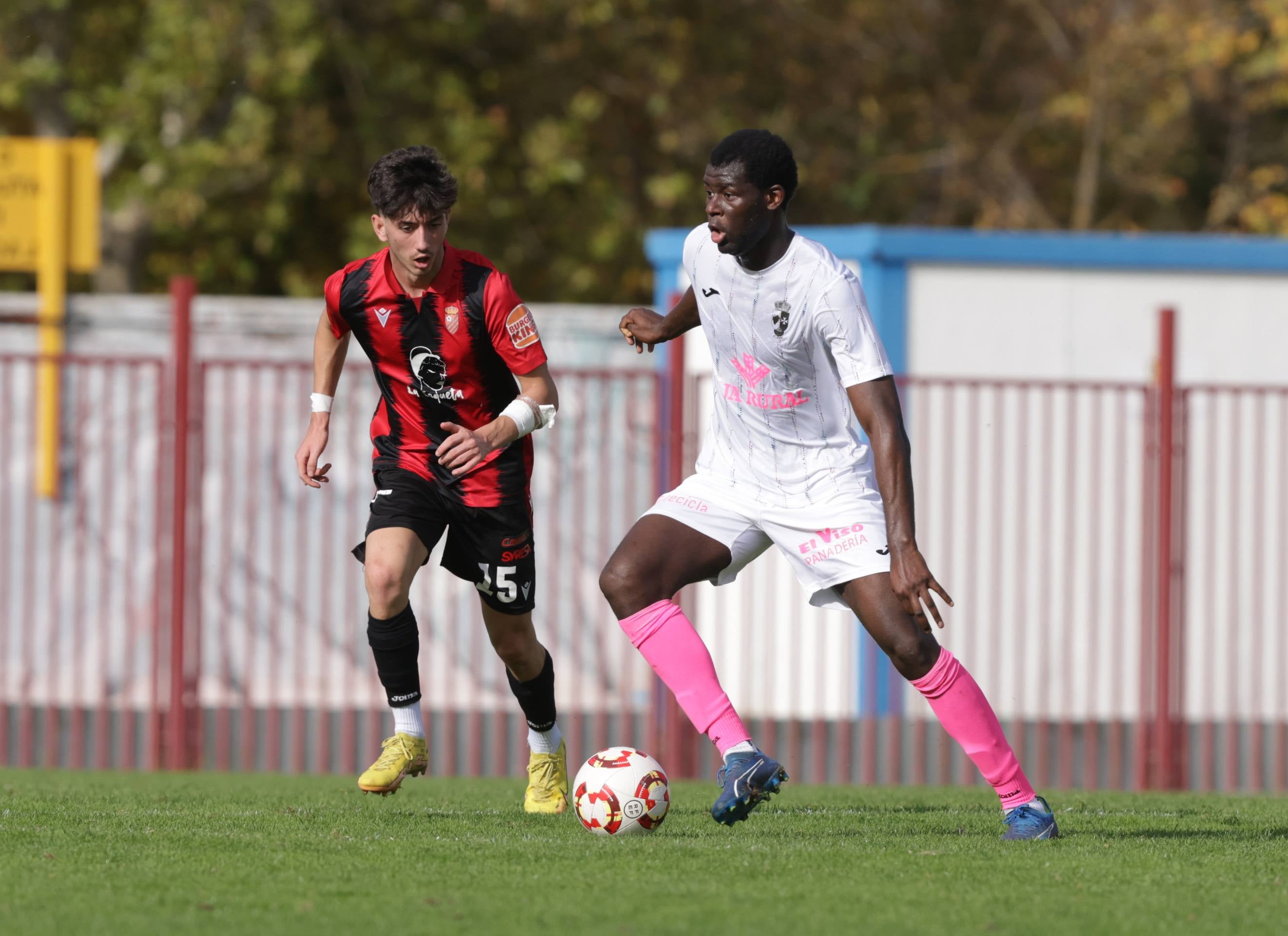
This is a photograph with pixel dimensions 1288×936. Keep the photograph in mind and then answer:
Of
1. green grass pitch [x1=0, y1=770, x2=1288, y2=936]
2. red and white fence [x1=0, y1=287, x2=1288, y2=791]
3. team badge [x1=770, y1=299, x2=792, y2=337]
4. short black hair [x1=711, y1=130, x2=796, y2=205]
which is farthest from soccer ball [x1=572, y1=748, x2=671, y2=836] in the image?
red and white fence [x1=0, y1=287, x2=1288, y2=791]

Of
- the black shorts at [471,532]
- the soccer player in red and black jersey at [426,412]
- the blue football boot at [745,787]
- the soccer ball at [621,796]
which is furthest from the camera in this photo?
the black shorts at [471,532]

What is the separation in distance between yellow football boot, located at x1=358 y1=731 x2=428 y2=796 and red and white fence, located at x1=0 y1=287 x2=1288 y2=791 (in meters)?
4.36

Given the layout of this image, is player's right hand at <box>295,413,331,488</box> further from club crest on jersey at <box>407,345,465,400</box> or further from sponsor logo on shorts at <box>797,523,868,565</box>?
sponsor logo on shorts at <box>797,523,868,565</box>

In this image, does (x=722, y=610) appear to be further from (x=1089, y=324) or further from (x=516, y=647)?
(x=516, y=647)

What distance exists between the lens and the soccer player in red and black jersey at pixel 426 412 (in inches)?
257

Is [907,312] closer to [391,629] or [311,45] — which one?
[391,629]

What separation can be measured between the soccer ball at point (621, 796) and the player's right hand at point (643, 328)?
140 cm

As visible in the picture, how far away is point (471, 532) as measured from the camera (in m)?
6.83

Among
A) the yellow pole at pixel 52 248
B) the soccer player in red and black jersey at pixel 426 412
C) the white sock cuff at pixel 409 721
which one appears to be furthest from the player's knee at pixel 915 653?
the yellow pole at pixel 52 248

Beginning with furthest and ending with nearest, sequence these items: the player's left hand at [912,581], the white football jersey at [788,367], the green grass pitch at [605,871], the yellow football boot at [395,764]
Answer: the yellow football boot at [395,764], the white football jersey at [788,367], the player's left hand at [912,581], the green grass pitch at [605,871]

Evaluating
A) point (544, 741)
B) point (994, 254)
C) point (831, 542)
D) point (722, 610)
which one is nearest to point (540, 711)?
point (544, 741)

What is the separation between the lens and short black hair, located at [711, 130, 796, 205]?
6.00 m

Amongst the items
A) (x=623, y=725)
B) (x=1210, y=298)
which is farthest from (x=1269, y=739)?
(x=623, y=725)

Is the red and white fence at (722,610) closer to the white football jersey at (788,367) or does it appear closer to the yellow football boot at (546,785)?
the yellow football boot at (546,785)
